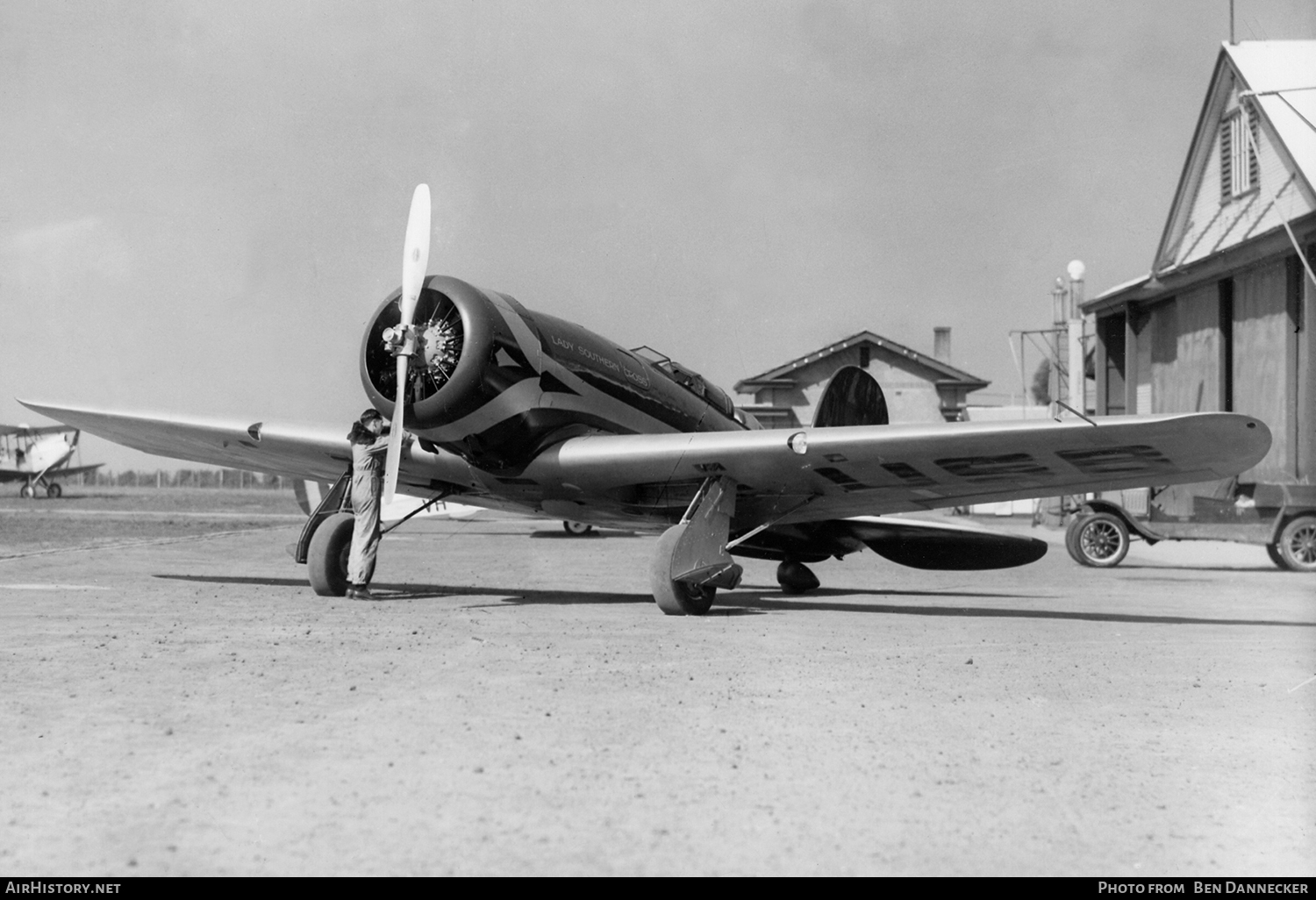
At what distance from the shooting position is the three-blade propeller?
8.89 metres

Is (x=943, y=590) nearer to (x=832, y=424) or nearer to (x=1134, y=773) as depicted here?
(x=832, y=424)

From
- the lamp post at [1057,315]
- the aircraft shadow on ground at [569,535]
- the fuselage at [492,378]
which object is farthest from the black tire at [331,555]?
the lamp post at [1057,315]

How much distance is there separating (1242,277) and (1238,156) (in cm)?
258

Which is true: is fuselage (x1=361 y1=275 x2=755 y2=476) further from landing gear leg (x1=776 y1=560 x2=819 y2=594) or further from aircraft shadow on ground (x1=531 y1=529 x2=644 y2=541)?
aircraft shadow on ground (x1=531 y1=529 x2=644 y2=541)

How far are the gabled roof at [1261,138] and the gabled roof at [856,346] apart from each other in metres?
19.5

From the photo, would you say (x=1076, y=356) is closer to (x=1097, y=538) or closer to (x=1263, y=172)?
(x=1263, y=172)

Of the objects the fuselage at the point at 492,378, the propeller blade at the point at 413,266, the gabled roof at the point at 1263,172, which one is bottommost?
the fuselage at the point at 492,378

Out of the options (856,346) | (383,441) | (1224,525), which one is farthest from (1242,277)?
(856,346)

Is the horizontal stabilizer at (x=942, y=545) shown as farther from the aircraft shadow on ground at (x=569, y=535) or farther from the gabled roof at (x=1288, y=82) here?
the aircraft shadow on ground at (x=569, y=535)

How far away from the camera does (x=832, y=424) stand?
13.4 metres

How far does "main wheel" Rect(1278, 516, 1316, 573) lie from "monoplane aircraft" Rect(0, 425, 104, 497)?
49766 millimetres

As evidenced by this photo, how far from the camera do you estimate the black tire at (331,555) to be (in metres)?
9.96

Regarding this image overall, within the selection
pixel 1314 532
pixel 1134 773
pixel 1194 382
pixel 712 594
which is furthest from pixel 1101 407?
pixel 1134 773

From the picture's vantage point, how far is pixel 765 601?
11117 millimetres
